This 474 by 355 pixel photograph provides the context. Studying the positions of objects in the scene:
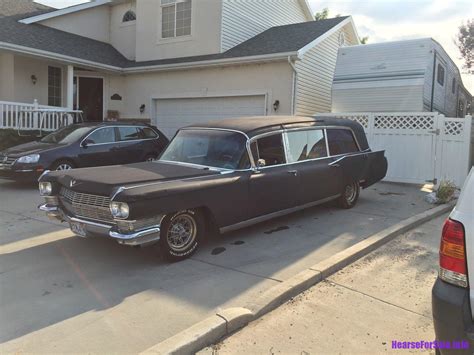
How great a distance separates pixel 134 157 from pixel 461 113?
15587 millimetres

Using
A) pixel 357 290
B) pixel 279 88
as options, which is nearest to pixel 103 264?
pixel 357 290

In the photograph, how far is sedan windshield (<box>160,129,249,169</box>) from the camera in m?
5.84

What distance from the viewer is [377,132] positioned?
11500 mm

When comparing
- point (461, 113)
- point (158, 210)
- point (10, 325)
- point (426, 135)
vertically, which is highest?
point (461, 113)

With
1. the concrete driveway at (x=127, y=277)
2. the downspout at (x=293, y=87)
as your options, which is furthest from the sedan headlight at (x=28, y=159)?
the downspout at (x=293, y=87)

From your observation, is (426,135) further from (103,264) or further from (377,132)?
(103,264)

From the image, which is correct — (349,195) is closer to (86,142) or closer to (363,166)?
(363,166)

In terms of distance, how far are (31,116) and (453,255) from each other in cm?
1357

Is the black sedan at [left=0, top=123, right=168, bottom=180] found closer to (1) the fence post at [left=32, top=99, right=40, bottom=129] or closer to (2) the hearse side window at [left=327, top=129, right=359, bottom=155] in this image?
(1) the fence post at [left=32, top=99, right=40, bottom=129]

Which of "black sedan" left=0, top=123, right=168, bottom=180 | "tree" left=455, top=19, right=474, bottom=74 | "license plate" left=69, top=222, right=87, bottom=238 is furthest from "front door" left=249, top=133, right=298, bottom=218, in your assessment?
"tree" left=455, top=19, right=474, bottom=74

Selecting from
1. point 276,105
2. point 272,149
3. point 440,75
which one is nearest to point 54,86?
point 276,105

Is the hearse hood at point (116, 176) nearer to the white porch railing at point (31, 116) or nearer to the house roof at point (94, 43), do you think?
the house roof at point (94, 43)

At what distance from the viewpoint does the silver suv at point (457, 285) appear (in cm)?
238

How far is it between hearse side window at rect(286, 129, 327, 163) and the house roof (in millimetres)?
6119
